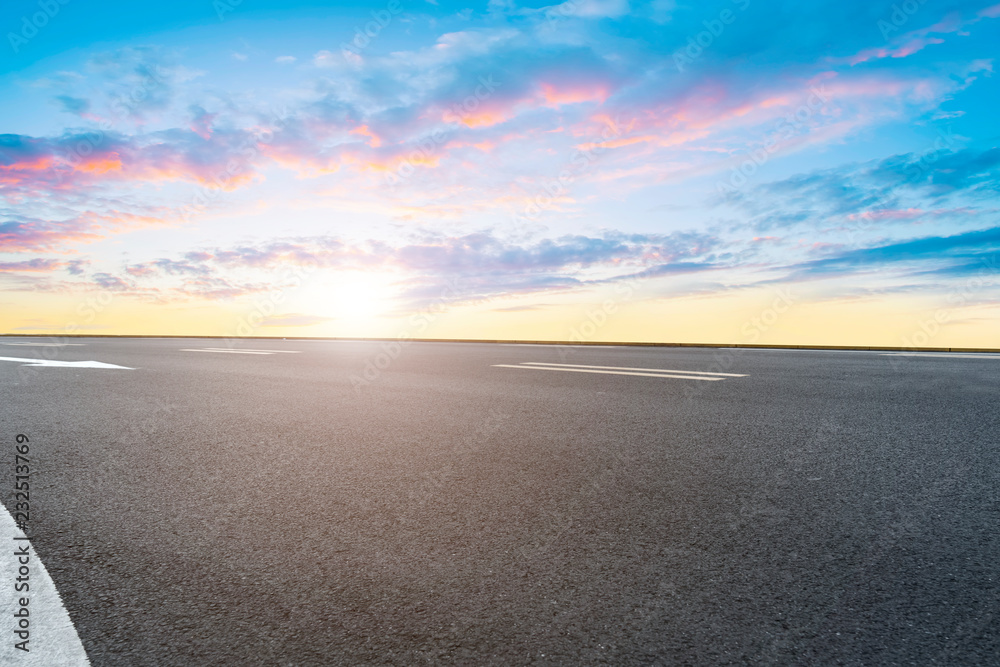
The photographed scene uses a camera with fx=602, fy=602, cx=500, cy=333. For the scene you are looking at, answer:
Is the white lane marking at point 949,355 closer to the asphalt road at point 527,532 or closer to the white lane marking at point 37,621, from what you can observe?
the asphalt road at point 527,532

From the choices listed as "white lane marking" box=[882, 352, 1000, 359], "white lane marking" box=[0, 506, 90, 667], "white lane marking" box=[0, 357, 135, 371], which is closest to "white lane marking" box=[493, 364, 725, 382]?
"white lane marking" box=[882, 352, 1000, 359]

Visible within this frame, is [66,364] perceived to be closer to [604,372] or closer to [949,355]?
[604,372]

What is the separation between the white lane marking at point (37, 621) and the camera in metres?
1.83

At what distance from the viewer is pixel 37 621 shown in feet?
6.72

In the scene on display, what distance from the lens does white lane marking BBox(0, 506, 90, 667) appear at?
1825 mm

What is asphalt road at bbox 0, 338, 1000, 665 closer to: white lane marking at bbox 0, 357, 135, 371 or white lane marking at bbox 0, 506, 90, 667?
white lane marking at bbox 0, 506, 90, 667

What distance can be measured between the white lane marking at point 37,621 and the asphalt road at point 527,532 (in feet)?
0.15

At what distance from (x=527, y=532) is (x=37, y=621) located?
1.87m

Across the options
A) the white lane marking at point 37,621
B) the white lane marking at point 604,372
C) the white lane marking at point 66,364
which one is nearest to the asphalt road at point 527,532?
the white lane marking at point 37,621

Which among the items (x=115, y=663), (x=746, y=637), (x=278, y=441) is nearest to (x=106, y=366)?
(x=278, y=441)

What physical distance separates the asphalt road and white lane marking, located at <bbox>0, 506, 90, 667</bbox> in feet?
0.15

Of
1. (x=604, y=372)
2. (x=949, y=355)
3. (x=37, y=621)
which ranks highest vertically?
(x=949, y=355)

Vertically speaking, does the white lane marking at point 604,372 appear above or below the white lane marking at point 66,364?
below

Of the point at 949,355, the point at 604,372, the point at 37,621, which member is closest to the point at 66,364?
the point at 604,372
